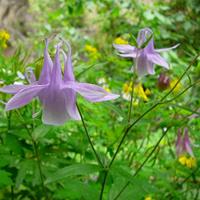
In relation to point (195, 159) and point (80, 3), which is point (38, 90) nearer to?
point (195, 159)

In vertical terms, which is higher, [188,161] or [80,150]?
[80,150]

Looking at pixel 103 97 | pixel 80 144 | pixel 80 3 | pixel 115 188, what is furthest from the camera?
pixel 80 3

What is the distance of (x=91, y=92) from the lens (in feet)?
2.65

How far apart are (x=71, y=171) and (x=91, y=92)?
0.70 feet

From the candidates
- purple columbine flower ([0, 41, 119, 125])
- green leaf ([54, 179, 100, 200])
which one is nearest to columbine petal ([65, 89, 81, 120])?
purple columbine flower ([0, 41, 119, 125])

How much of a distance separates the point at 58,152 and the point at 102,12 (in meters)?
3.65

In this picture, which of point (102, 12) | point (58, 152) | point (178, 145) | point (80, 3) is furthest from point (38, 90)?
point (102, 12)

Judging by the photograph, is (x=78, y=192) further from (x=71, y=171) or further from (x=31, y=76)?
(x=31, y=76)

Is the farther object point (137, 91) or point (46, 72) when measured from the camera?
point (137, 91)

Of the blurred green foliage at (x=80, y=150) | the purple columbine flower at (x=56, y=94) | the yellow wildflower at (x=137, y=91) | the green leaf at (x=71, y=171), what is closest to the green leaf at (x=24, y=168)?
the blurred green foliage at (x=80, y=150)

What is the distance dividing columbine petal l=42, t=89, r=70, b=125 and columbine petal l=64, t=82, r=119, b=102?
0.08 ft

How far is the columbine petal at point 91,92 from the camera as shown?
80 centimetres

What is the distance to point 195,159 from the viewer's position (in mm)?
1523

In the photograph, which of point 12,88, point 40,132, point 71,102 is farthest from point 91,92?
point 40,132
